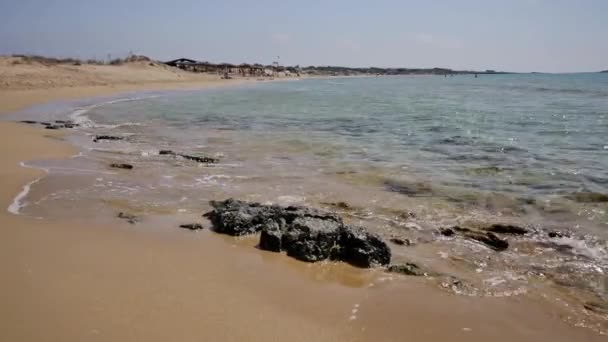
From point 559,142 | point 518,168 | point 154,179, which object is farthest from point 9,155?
point 559,142

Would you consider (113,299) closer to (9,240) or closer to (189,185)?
(9,240)

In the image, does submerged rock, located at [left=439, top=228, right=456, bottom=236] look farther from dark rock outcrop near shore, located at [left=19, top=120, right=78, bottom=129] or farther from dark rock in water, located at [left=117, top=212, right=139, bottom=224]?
dark rock outcrop near shore, located at [left=19, top=120, right=78, bottom=129]

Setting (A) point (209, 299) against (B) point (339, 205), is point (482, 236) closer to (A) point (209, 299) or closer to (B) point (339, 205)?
(B) point (339, 205)

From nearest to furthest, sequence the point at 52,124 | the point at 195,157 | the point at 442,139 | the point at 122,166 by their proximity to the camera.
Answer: the point at 122,166, the point at 195,157, the point at 442,139, the point at 52,124

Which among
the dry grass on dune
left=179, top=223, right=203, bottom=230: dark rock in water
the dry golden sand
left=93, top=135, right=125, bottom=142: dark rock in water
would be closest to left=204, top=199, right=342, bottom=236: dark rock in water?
left=179, top=223, right=203, bottom=230: dark rock in water

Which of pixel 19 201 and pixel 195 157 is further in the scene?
pixel 195 157

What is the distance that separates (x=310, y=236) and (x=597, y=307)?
290cm

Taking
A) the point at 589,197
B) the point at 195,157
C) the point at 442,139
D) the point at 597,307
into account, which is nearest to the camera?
the point at 597,307

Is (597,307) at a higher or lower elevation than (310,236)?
lower

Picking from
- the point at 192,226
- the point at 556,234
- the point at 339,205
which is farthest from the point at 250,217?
the point at 556,234

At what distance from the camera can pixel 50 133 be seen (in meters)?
15.0

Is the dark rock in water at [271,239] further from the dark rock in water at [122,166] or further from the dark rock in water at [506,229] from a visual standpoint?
the dark rock in water at [122,166]

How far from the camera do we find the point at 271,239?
18.9 feet

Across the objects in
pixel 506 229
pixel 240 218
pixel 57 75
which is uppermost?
pixel 57 75
